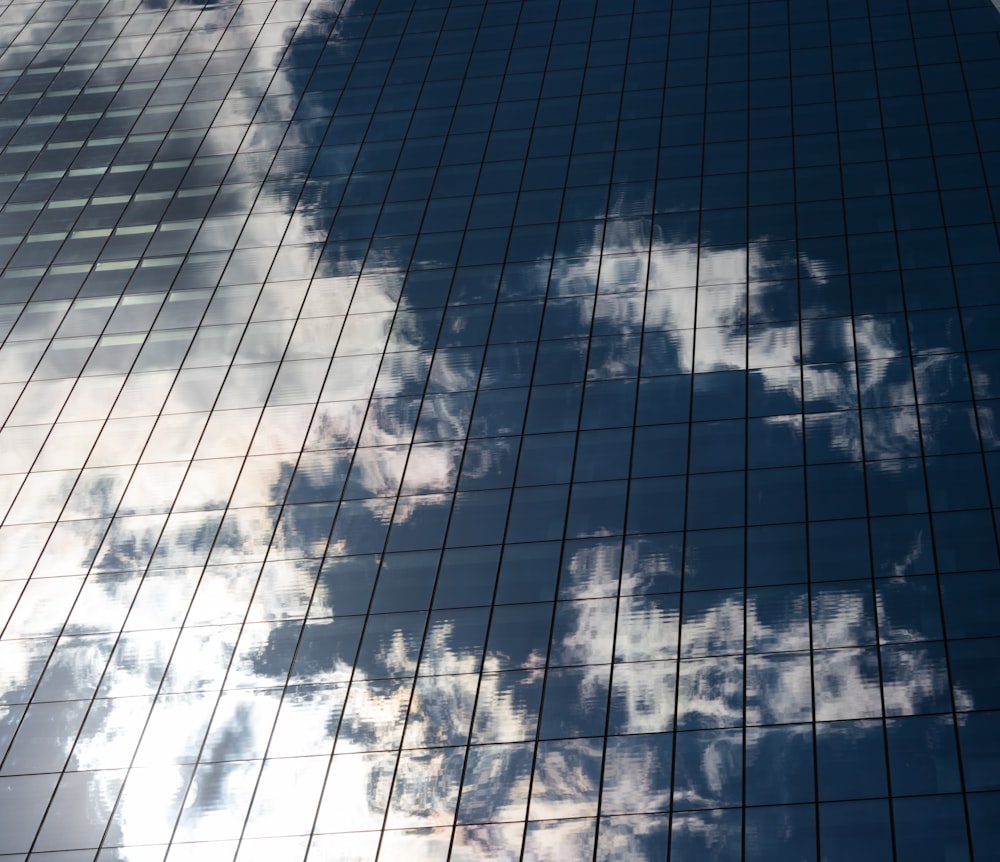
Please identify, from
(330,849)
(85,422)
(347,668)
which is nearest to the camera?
(330,849)

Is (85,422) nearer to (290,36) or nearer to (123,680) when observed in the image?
(123,680)

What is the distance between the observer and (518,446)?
56.9 meters

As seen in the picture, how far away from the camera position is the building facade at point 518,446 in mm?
46750

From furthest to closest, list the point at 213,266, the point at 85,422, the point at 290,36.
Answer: the point at 290,36 < the point at 213,266 < the point at 85,422

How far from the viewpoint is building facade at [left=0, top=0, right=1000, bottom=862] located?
153 ft

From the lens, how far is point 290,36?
8369 cm

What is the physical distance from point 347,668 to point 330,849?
684cm

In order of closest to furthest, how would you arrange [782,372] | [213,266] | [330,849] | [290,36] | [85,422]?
[330,849]
[782,372]
[85,422]
[213,266]
[290,36]

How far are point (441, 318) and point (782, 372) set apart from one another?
15.5m

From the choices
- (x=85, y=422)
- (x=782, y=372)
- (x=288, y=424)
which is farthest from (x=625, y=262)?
(x=85, y=422)

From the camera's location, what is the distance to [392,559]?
5375cm

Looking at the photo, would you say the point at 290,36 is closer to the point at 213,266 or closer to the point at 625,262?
the point at 213,266

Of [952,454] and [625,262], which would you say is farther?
[625,262]

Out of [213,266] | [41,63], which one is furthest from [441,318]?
[41,63]
